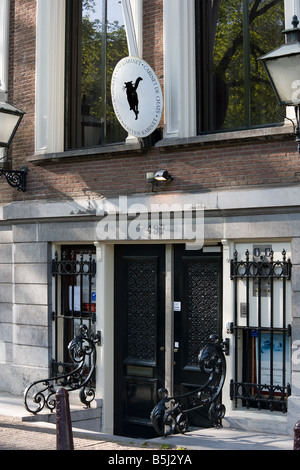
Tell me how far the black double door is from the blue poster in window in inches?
27.1

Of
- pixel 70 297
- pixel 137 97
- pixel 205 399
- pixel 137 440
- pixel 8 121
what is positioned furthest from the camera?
pixel 70 297

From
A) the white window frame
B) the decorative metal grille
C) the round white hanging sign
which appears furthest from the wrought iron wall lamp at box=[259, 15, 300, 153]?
the white window frame

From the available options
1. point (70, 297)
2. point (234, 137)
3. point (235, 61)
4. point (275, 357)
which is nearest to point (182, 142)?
point (234, 137)

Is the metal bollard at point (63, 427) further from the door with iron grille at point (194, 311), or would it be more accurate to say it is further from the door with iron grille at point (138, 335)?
the door with iron grille at point (138, 335)

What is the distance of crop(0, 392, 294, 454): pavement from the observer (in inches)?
316

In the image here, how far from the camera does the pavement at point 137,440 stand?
26.4 feet

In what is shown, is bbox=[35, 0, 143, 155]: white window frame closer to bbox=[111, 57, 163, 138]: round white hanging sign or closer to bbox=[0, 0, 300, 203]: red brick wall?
bbox=[0, 0, 300, 203]: red brick wall

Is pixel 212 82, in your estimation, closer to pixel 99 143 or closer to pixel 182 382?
pixel 99 143

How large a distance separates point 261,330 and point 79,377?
287cm

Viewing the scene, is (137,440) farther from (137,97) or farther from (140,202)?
(137,97)

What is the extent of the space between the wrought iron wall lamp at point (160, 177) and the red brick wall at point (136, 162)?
0.10 meters

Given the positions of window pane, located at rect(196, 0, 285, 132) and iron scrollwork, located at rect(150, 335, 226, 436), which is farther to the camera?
window pane, located at rect(196, 0, 285, 132)

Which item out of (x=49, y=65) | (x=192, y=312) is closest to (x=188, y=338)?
(x=192, y=312)

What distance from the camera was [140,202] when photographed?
10.1 m
